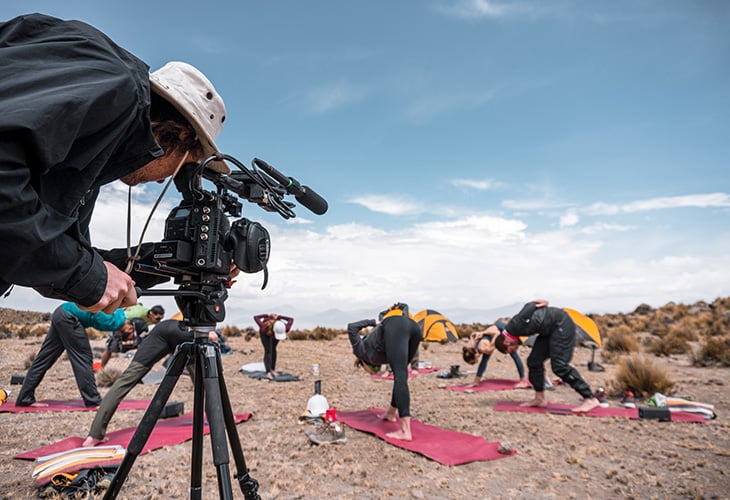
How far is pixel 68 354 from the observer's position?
6.19 metres

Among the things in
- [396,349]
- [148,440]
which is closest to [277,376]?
[396,349]

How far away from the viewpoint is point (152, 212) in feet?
6.07

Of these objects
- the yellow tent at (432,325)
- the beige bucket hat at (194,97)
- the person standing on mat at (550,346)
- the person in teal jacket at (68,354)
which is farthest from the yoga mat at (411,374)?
the beige bucket hat at (194,97)

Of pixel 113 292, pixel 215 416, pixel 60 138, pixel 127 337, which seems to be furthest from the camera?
pixel 127 337

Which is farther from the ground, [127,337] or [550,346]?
[550,346]

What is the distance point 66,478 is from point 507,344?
266 inches

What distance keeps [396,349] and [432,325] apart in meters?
13.0

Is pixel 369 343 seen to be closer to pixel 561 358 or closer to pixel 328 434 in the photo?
pixel 328 434

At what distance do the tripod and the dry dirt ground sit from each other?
158 cm

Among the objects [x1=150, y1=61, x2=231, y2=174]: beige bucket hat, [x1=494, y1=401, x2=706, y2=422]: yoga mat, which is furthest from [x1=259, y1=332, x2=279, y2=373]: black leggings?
[x1=150, y1=61, x2=231, y2=174]: beige bucket hat

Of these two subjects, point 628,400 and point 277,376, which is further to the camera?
point 277,376

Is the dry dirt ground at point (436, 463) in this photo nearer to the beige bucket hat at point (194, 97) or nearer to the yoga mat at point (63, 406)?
the yoga mat at point (63, 406)

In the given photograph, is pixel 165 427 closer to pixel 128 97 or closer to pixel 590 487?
pixel 590 487

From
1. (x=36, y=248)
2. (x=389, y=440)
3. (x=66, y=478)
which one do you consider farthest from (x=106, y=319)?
(x=36, y=248)
